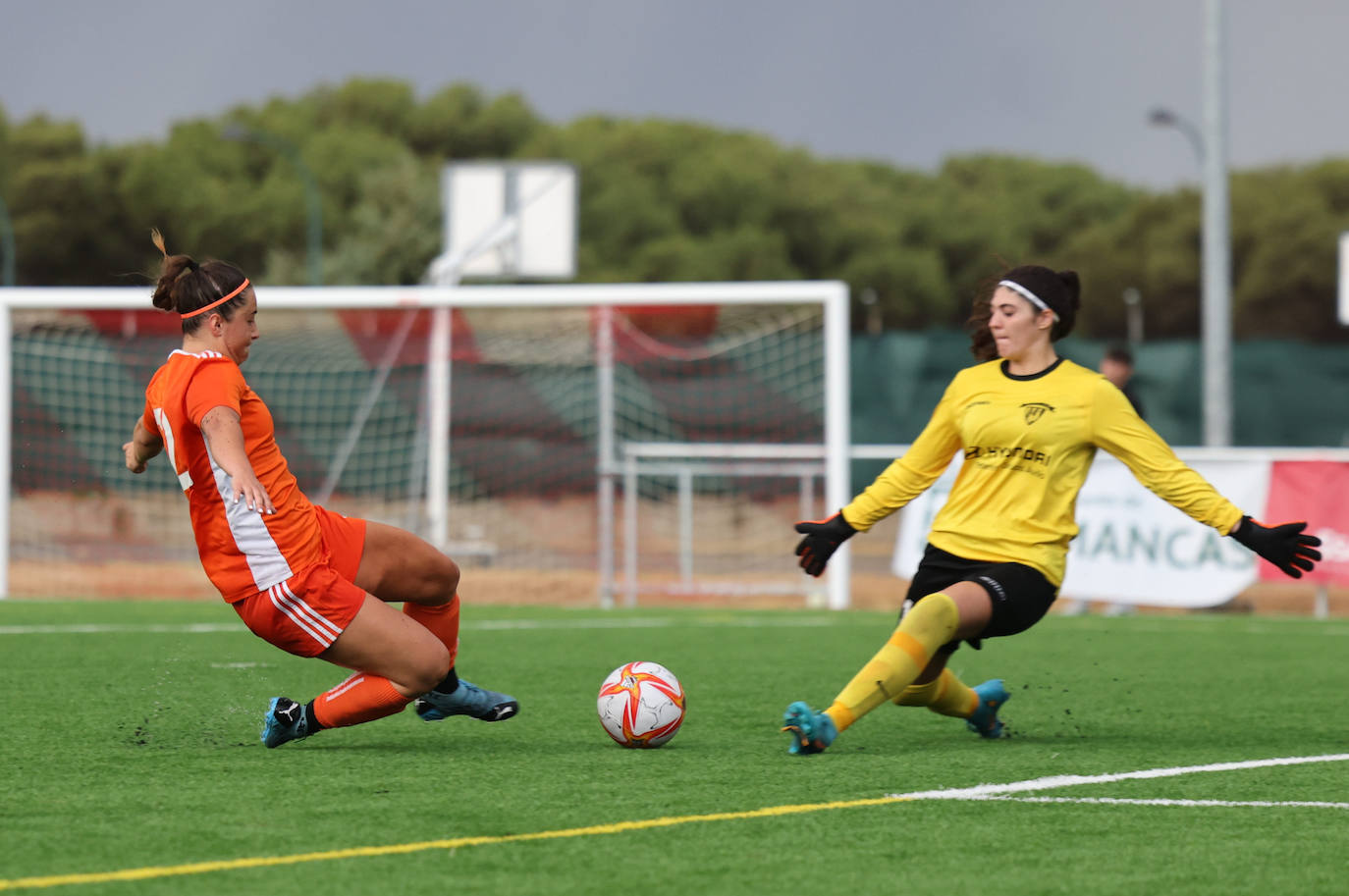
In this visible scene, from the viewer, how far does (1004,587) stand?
5781mm

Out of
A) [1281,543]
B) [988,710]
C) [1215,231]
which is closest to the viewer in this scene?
[1281,543]

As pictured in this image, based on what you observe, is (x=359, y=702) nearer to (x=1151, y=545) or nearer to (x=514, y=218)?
(x=1151, y=545)

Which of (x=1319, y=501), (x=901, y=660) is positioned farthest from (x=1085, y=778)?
(x=1319, y=501)

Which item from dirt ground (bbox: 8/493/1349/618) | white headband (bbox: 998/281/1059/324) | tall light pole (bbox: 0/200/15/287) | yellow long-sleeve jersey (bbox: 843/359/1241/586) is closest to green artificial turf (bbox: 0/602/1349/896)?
yellow long-sleeve jersey (bbox: 843/359/1241/586)

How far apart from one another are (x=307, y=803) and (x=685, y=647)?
520cm

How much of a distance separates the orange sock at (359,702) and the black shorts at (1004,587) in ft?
5.89

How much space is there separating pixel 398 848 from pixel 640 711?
1757 millimetres

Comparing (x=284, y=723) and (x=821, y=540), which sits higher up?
(x=821, y=540)

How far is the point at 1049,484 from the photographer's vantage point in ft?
19.3

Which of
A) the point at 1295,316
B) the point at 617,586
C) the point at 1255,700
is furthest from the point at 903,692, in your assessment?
the point at 1295,316

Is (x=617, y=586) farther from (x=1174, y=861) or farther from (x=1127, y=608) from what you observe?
(x=1174, y=861)

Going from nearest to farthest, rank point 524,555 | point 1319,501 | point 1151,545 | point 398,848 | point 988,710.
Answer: point 398,848 < point 988,710 < point 1151,545 < point 1319,501 < point 524,555

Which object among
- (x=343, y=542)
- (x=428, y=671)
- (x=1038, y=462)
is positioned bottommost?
(x=428, y=671)

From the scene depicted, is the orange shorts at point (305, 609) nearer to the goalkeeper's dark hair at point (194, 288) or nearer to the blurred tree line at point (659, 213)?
the goalkeeper's dark hair at point (194, 288)
